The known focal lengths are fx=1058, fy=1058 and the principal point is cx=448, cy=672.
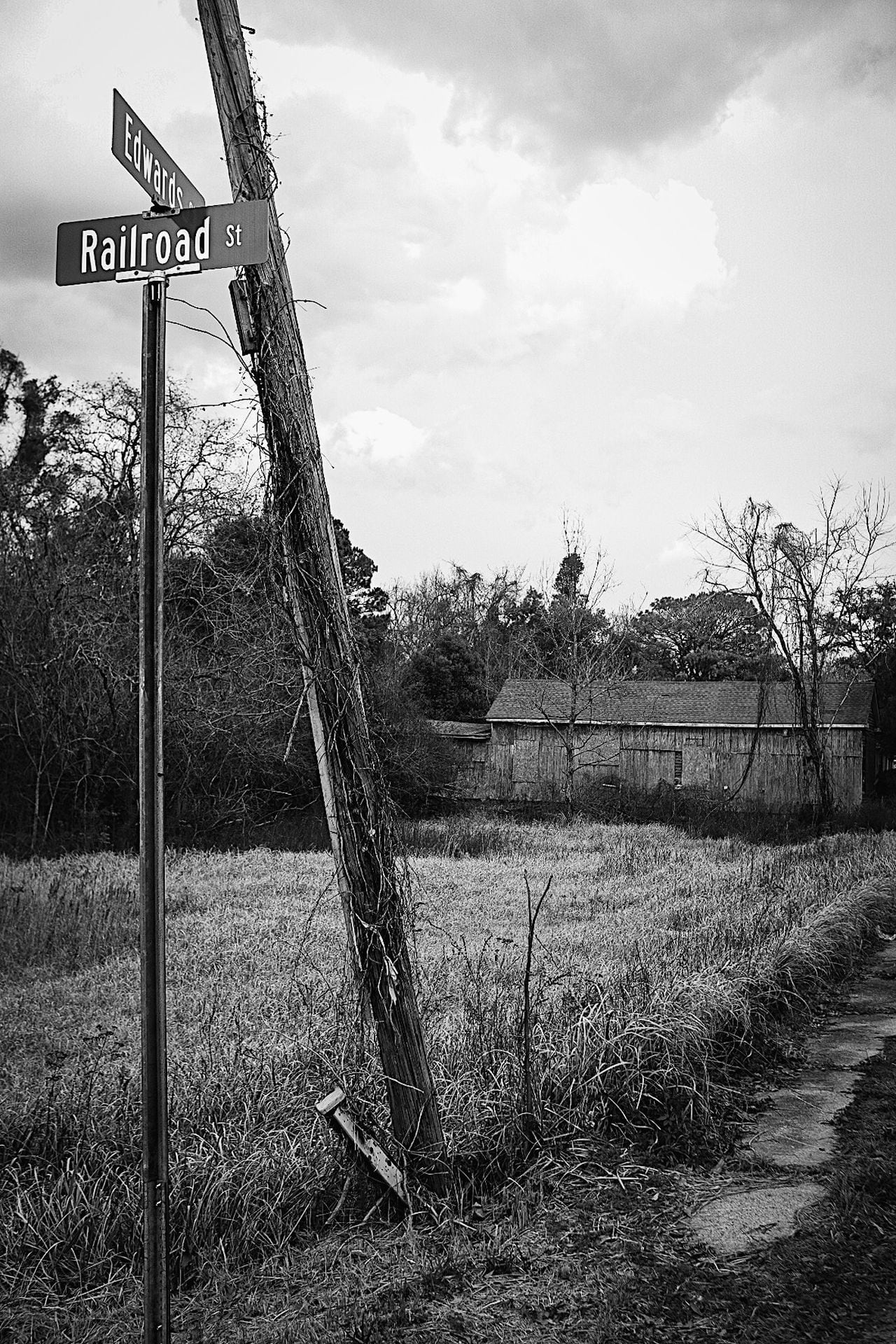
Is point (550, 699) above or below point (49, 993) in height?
above

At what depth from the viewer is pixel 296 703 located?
3518 millimetres

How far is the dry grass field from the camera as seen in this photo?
3447mm

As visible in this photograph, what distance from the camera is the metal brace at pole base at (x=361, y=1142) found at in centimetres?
327

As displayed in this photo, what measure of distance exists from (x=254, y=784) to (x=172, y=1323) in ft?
57.3

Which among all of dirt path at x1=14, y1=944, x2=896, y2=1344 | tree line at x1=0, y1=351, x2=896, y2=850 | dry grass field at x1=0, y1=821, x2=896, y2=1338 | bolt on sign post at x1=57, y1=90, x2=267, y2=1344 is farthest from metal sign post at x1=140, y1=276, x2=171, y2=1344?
tree line at x1=0, y1=351, x2=896, y2=850

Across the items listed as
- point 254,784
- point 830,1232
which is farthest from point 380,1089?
point 254,784

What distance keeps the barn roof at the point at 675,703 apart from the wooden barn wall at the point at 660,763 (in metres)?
0.29

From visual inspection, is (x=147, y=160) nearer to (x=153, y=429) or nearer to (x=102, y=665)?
(x=153, y=429)

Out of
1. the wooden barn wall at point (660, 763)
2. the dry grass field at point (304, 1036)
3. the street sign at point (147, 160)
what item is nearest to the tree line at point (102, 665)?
the dry grass field at point (304, 1036)

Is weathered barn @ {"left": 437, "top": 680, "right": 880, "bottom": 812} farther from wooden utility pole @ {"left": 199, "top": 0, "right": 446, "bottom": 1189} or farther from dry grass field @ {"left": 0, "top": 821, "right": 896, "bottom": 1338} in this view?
wooden utility pole @ {"left": 199, "top": 0, "right": 446, "bottom": 1189}

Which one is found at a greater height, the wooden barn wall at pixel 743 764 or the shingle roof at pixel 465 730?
the shingle roof at pixel 465 730

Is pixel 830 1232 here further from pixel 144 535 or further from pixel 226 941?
pixel 226 941

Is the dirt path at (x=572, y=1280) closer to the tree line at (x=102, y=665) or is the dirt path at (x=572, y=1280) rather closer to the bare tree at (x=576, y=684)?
the tree line at (x=102, y=665)

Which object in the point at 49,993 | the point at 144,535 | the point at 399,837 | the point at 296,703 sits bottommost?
the point at 49,993
